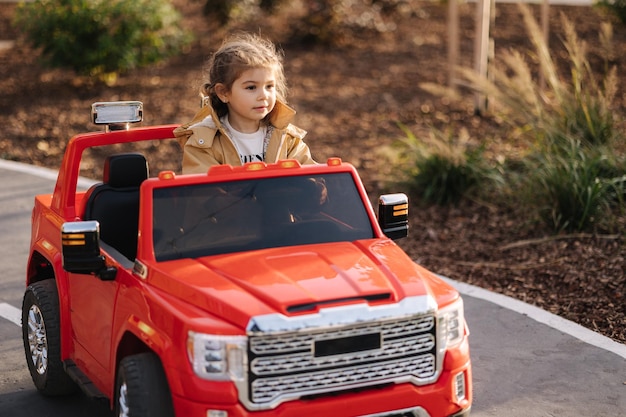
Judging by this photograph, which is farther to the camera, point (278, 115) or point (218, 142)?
point (278, 115)

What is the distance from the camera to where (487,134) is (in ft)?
41.1

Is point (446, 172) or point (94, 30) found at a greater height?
point (94, 30)

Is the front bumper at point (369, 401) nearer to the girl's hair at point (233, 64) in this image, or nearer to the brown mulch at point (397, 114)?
the girl's hair at point (233, 64)

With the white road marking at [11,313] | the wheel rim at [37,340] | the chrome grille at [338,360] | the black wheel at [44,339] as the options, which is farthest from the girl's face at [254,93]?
the white road marking at [11,313]

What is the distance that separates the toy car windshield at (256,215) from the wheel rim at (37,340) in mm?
1320

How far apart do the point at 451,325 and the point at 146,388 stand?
1366 mm

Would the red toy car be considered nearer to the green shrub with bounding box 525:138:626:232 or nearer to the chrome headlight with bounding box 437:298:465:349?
the chrome headlight with bounding box 437:298:465:349

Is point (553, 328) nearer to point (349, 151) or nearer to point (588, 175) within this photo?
point (588, 175)

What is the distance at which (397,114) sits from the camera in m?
14.1

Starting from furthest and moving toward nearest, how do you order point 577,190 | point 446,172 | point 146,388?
1. point 446,172
2. point 577,190
3. point 146,388

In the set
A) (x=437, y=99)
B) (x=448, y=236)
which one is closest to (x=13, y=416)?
(x=448, y=236)

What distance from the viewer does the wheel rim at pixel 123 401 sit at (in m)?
4.50

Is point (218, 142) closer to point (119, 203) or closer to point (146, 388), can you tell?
point (119, 203)

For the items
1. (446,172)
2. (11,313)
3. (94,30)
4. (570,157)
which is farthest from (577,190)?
(94,30)
